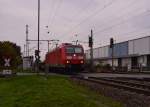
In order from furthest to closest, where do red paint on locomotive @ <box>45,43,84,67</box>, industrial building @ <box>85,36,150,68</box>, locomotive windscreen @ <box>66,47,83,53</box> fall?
industrial building @ <box>85,36,150,68</box> → locomotive windscreen @ <box>66,47,83,53</box> → red paint on locomotive @ <box>45,43,84,67</box>

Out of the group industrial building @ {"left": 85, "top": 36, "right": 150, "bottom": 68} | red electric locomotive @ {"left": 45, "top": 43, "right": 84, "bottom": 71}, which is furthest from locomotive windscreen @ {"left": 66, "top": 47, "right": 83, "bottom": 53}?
industrial building @ {"left": 85, "top": 36, "right": 150, "bottom": 68}

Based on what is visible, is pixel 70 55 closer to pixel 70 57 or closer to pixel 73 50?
pixel 70 57

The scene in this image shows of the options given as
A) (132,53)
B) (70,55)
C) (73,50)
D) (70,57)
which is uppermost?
(132,53)

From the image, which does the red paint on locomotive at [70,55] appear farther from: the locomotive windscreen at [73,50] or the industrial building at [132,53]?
the industrial building at [132,53]

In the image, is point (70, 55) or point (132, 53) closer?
point (70, 55)

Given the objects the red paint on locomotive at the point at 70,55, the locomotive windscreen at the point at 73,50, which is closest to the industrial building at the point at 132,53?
the locomotive windscreen at the point at 73,50

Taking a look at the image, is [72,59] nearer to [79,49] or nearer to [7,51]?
[79,49]

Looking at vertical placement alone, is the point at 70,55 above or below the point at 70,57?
above

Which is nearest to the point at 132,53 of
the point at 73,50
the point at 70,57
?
the point at 73,50

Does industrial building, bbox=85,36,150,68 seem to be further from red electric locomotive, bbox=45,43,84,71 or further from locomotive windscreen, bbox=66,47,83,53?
red electric locomotive, bbox=45,43,84,71

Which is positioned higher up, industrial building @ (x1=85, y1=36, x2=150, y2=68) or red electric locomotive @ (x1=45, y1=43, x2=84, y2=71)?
industrial building @ (x1=85, y1=36, x2=150, y2=68)

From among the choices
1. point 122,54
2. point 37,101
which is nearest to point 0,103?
point 37,101

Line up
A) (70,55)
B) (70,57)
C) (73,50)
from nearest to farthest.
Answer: (70,57) < (70,55) < (73,50)

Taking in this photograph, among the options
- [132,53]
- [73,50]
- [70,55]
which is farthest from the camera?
[132,53]
